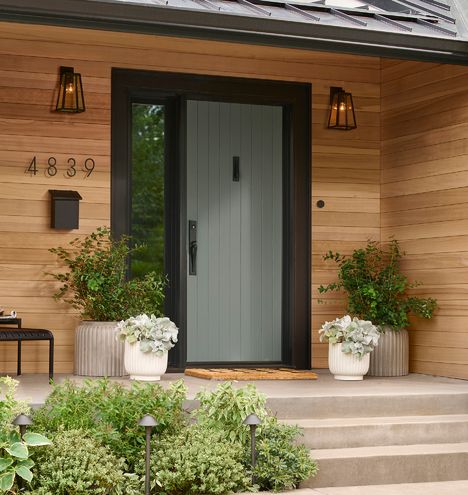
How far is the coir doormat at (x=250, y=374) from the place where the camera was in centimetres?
714

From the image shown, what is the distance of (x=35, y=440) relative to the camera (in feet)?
15.6

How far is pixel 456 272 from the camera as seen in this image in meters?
7.44

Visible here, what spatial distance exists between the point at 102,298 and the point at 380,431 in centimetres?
225

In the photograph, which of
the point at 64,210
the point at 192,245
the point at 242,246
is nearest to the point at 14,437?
the point at 64,210

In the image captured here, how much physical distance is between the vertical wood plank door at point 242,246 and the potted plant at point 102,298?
3.34 feet

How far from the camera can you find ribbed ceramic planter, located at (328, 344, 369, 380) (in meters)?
7.21

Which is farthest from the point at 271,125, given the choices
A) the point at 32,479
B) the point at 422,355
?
the point at 32,479

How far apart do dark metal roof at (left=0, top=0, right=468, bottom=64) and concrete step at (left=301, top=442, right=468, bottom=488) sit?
101 inches

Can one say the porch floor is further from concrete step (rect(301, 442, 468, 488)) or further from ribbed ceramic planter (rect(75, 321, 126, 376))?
concrete step (rect(301, 442, 468, 488))

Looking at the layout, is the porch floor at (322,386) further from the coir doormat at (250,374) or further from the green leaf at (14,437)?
the green leaf at (14,437)

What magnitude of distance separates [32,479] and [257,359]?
380cm

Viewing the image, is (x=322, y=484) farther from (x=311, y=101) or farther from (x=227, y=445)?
(x=311, y=101)

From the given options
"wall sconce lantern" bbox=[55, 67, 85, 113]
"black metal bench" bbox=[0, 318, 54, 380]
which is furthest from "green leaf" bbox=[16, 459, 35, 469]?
"wall sconce lantern" bbox=[55, 67, 85, 113]

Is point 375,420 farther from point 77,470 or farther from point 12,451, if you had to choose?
point 12,451
